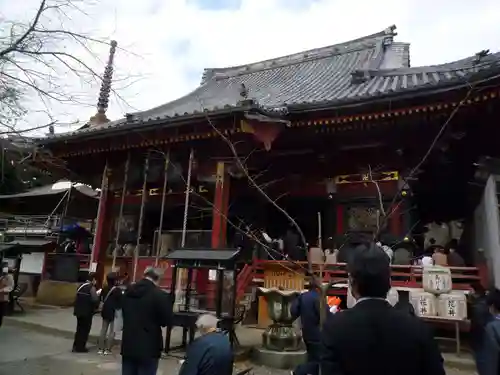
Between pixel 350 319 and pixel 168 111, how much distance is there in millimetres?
15715

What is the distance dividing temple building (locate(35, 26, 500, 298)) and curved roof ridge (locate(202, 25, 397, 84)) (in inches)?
107

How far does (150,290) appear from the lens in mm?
4652

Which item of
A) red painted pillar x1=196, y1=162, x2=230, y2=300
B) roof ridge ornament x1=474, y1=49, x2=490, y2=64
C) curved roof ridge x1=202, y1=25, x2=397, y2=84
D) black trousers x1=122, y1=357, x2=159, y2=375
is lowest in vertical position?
black trousers x1=122, y1=357, x2=159, y2=375

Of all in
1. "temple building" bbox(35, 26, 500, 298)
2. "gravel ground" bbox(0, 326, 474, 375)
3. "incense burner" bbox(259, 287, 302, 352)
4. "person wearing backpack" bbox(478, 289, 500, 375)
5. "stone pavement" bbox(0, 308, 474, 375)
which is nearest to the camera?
"person wearing backpack" bbox(478, 289, 500, 375)

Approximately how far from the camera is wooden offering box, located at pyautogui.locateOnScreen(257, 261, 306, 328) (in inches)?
349

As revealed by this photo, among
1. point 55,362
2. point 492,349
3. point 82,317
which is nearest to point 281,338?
point 82,317

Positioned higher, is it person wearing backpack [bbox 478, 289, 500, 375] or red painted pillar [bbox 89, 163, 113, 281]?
red painted pillar [bbox 89, 163, 113, 281]

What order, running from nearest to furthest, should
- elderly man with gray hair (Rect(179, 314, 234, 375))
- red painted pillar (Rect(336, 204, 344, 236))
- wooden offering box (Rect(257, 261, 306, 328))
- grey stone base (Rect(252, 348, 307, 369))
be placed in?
elderly man with gray hair (Rect(179, 314, 234, 375)) → grey stone base (Rect(252, 348, 307, 369)) → wooden offering box (Rect(257, 261, 306, 328)) → red painted pillar (Rect(336, 204, 344, 236))

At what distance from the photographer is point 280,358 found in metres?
6.93

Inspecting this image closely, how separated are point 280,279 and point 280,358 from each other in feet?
7.65

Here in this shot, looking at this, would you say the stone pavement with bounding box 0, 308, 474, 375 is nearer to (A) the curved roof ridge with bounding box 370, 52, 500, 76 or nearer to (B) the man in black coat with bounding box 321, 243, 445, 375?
(B) the man in black coat with bounding box 321, 243, 445, 375

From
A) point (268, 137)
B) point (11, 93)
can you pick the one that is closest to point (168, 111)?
point (268, 137)

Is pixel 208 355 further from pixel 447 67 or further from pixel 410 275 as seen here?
pixel 447 67

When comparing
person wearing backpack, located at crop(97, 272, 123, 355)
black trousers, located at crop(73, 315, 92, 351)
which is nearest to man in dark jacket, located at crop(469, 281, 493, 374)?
person wearing backpack, located at crop(97, 272, 123, 355)
